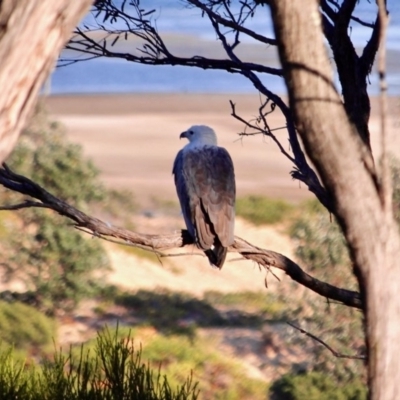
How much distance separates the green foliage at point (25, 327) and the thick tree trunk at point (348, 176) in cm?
636

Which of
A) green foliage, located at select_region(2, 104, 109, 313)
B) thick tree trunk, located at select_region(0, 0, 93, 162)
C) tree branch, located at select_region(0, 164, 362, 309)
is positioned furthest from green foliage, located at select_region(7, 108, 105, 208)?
thick tree trunk, located at select_region(0, 0, 93, 162)

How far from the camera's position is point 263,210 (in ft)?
42.3

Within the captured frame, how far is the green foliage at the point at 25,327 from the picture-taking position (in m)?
8.65

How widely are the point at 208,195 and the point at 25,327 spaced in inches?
174

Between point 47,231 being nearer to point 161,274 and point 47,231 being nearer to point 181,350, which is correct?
point 181,350

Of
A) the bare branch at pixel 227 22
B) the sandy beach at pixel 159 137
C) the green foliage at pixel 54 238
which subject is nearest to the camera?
the bare branch at pixel 227 22

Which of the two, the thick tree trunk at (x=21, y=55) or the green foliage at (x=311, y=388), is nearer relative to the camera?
the thick tree trunk at (x=21, y=55)

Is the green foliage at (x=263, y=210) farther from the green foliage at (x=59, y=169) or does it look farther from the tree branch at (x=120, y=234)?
the tree branch at (x=120, y=234)

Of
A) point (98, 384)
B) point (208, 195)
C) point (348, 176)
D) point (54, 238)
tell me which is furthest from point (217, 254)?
point (54, 238)

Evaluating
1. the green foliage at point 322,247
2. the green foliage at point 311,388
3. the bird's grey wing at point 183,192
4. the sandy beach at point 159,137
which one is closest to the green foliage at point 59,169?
the green foliage at point 322,247

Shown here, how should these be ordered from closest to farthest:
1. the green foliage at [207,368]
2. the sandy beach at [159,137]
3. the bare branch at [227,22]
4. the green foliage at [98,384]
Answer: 1. the bare branch at [227,22]
2. the green foliage at [98,384]
3. the green foliage at [207,368]
4. the sandy beach at [159,137]

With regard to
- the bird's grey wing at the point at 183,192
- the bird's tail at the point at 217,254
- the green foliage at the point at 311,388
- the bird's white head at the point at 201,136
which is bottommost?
the bird's tail at the point at 217,254

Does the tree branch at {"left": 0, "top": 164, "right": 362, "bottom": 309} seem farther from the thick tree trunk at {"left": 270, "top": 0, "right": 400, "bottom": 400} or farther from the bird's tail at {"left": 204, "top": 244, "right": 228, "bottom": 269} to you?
the bird's tail at {"left": 204, "top": 244, "right": 228, "bottom": 269}

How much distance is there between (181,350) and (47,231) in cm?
169
